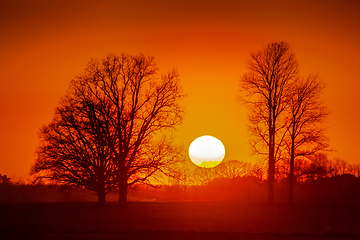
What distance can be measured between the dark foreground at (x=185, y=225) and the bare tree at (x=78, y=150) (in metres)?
4.23

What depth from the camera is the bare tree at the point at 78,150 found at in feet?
112

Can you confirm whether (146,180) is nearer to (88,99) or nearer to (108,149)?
(108,149)

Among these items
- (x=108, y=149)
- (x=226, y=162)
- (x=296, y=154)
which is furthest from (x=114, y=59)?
(x=226, y=162)

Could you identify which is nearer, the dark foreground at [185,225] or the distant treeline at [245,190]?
the dark foreground at [185,225]

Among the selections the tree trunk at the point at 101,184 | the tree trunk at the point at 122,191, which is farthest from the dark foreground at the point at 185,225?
the tree trunk at the point at 101,184

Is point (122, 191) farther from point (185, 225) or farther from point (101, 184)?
point (185, 225)

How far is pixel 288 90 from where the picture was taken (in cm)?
3381

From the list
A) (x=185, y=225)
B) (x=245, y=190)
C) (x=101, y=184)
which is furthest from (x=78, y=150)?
(x=245, y=190)

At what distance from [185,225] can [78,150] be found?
13.4 meters

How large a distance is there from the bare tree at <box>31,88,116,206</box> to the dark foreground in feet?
13.9

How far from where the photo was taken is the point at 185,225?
2491 cm

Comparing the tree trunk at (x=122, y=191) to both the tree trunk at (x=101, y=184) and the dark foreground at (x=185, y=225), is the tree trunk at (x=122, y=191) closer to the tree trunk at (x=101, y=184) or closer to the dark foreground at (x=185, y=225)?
the tree trunk at (x=101, y=184)

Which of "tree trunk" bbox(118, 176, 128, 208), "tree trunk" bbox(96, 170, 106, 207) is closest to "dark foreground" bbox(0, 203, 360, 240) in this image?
"tree trunk" bbox(118, 176, 128, 208)

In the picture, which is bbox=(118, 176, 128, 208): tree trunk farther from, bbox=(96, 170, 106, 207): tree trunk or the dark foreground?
the dark foreground
